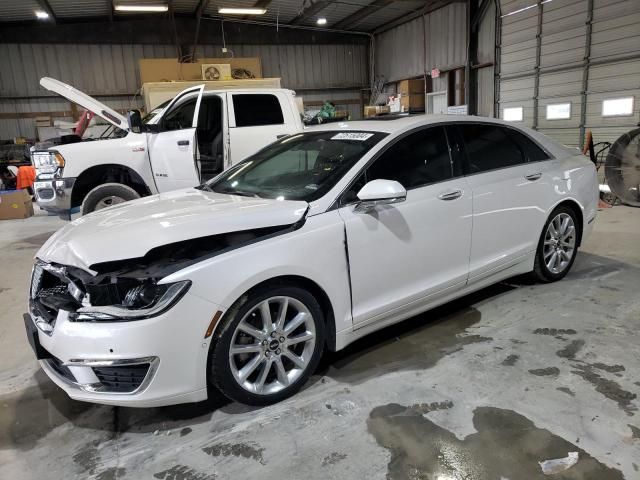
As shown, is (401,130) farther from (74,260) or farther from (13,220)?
(13,220)

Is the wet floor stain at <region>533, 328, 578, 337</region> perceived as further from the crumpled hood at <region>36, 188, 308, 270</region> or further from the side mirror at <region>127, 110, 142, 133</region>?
the side mirror at <region>127, 110, 142, 133</region>

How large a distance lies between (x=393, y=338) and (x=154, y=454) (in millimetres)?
1635

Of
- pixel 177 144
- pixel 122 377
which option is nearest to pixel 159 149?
pixel 177 144

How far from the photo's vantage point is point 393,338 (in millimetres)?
3199

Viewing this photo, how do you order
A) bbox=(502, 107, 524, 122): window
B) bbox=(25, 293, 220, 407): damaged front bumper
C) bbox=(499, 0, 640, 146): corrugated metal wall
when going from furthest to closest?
bbox=(502, 107, 524, 122): window < bbox=(499, 0, 640, 146): corrugated metal wall < bbox=(25, 293, 220, 407): damaged front bumper

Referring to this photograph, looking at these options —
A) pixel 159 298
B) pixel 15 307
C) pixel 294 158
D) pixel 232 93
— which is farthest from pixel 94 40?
pixel 159 298

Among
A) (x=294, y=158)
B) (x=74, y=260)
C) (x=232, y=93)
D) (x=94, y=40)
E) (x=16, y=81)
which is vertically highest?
(x=94, y=40)

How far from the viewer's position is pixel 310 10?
50.3 ft

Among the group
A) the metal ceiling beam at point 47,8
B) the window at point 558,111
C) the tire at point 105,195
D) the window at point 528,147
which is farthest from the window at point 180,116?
the metal ceiling beam at point 47,8

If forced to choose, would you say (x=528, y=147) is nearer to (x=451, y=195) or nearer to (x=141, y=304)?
(x=451, y=195)

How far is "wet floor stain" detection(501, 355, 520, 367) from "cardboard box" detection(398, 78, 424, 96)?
47.7 ft

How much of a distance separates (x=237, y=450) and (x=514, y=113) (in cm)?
1269

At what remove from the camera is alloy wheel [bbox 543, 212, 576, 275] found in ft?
12.7

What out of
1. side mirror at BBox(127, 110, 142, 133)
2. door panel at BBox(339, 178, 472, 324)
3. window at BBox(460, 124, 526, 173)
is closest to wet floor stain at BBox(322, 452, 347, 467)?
door panel at BBox(339, 178, 472, 324)
